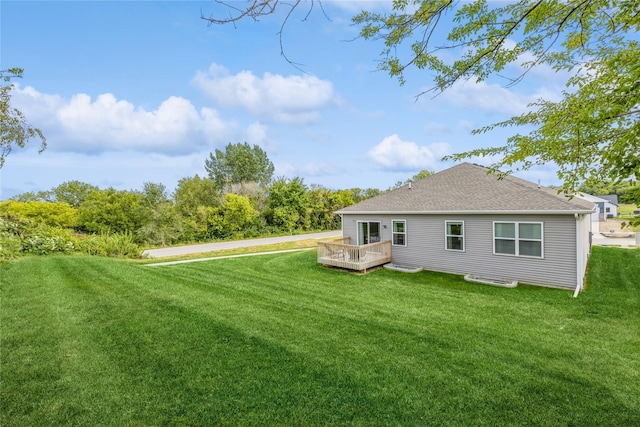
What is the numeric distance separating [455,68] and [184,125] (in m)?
15.0

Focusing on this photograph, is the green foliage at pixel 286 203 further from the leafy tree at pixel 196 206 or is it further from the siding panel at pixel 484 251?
the siding panel at pixel 484 251

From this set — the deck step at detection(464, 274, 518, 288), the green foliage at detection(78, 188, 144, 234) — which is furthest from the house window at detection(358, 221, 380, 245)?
the green foliage at detection(78, 188, 144, 234)

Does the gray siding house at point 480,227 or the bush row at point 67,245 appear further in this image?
the bush row at point 67,245

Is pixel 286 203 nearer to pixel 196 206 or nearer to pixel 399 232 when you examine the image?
pixel 196 206

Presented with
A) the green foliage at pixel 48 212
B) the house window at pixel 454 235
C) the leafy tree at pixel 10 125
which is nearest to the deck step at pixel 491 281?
the house window at pixel 454 235

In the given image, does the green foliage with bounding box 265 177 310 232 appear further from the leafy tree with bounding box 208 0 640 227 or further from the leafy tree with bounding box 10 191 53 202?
the leafy tree with bounding box 208 0 640 227

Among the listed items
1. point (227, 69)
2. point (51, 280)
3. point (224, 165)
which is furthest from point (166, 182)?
point (227, 69)

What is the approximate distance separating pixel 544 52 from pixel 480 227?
7.97 metres

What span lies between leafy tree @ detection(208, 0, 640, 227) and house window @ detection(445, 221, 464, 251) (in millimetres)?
7674

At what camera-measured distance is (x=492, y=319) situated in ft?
20.3

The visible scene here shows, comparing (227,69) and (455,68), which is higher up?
(227,69)

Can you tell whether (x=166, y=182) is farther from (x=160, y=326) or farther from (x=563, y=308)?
(x=563, y=308)

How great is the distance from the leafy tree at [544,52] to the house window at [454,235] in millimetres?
7674

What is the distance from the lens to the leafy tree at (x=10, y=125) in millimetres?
4051
